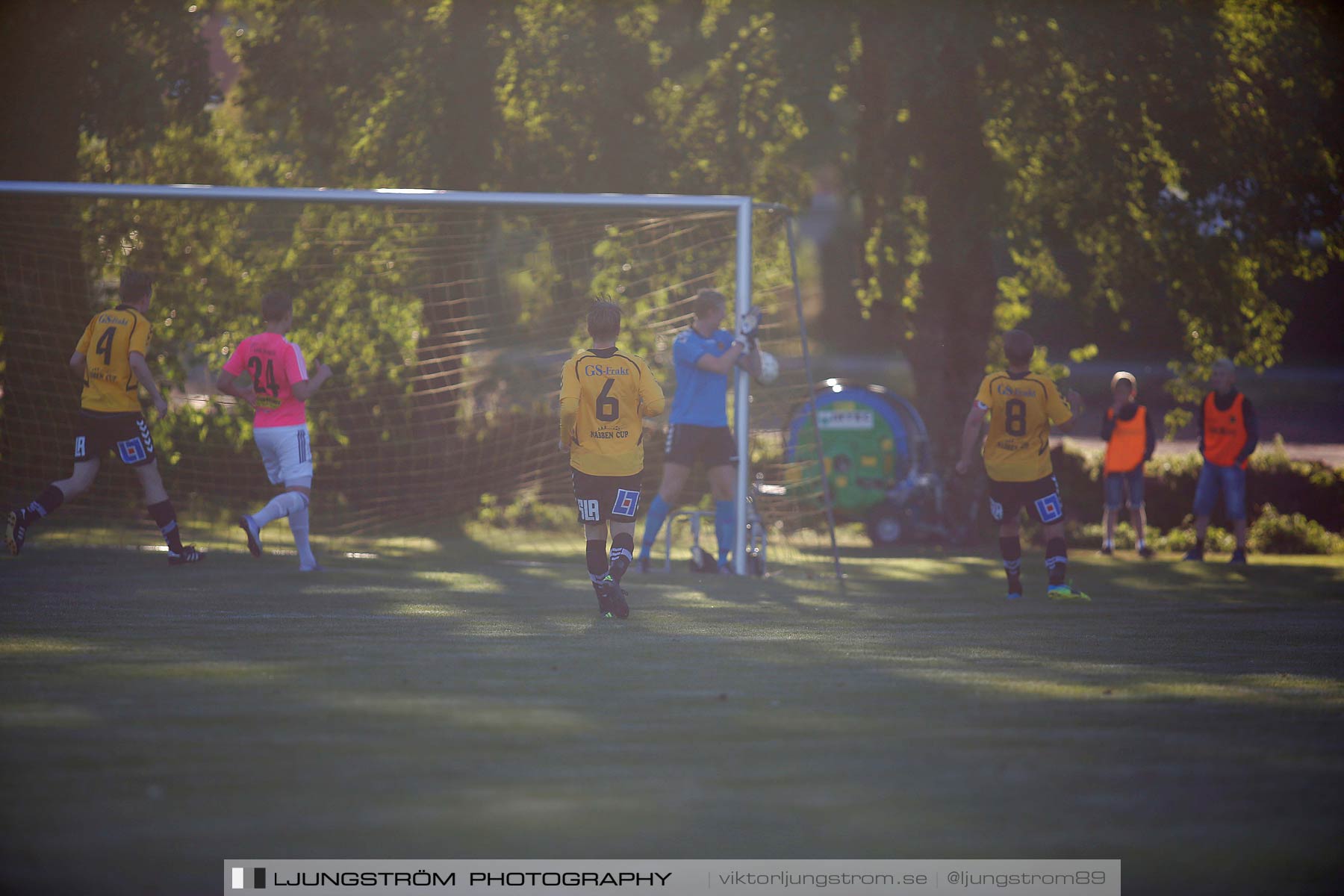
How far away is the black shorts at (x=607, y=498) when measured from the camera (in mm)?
7992

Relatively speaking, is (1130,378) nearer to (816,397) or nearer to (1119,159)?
(1119,159)

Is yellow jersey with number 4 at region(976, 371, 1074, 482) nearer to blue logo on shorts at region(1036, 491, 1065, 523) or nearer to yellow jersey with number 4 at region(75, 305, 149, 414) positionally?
blue logo on shorts at region(1036, 491, 1065, 523)

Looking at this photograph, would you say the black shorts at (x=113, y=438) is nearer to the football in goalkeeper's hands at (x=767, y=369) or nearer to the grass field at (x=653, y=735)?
the grass field at (x=653, y=735)

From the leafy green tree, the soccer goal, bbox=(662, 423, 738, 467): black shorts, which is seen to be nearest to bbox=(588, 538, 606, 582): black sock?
bbox=(662, 423, 738, 467): black shorts

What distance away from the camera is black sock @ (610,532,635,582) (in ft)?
26.2

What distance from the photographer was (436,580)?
1012 centimetres

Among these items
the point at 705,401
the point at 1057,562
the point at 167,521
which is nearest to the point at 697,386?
the point at 705,401

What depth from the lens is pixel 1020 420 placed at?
930cm

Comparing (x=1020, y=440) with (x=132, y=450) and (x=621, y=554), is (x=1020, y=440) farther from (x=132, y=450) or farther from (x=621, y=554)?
(x=132, y=450)

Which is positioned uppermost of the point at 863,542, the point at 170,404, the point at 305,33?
the point at 305,33

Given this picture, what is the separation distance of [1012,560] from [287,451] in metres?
4.99

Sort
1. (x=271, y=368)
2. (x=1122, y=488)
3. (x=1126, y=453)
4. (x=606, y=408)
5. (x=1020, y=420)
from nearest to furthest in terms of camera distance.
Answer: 1. (x=606, y=408)
2. (x=1020, y=420)
3. (x=271, y=368)
4. (x=1126, y=453)
5. (x=1122, y=488)

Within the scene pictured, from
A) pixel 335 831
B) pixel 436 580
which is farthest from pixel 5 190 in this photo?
pixel 335 831

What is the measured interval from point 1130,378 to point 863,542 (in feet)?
10.3
